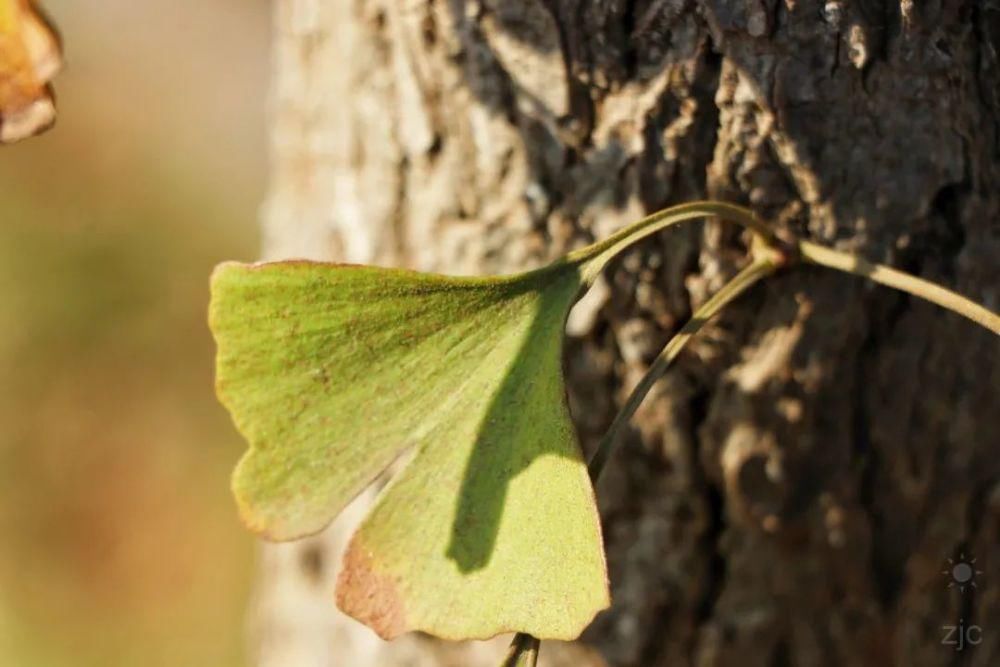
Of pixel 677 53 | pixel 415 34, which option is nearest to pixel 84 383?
pixel 415 34

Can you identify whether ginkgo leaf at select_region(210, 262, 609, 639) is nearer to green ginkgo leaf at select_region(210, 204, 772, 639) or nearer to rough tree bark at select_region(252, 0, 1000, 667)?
green ginkgo leaf at select_region(210, 204, 772, 639)

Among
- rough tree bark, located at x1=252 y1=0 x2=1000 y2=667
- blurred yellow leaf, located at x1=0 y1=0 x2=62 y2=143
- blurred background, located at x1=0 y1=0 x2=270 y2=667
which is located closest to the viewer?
blurred yellow leaf, located at x1=0 y1=0 x2=62 y2=143

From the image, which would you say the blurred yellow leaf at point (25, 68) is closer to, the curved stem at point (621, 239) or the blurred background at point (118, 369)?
the curved stem at point (621, 239)

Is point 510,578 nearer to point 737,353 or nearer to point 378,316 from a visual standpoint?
point 378,316

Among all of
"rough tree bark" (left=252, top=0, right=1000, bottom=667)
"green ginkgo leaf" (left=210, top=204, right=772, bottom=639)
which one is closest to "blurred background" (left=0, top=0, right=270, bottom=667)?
"rough tree bark" (left=252, top=0, right=1000, bottom=667)

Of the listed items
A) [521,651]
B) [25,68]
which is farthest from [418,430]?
[25,68]

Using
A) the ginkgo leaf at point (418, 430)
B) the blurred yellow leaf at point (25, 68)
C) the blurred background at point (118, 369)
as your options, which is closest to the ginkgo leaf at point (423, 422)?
the ginkgo leaf at point (418, 430)
